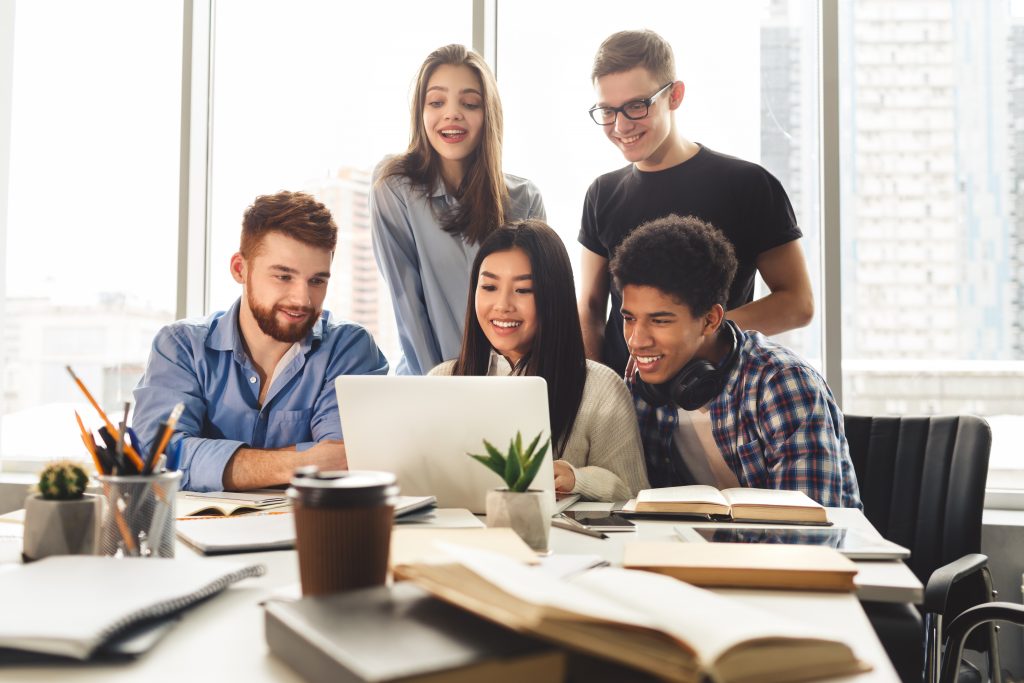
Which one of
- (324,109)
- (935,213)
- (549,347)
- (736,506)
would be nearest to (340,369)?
(549,347)

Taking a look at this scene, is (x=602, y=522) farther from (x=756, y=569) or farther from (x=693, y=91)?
(x=693, y=91)

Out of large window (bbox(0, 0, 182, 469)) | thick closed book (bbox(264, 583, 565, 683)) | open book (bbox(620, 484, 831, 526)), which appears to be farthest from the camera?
large window (bbox(0, 0, 182, 469))

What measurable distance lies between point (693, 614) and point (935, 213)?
8.33 ft

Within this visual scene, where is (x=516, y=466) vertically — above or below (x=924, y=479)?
above

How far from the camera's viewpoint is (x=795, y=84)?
9.29ft

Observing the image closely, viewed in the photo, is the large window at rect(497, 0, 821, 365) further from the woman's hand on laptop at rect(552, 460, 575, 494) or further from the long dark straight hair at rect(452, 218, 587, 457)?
the woman's hand on laptop at rect(552, 460, 575, 494)

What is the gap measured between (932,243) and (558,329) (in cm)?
150

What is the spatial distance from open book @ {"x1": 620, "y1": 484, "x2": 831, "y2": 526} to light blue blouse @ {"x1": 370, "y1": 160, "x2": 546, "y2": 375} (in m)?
1.14

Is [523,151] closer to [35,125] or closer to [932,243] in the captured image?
[932,243]

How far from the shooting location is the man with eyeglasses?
7.81ft

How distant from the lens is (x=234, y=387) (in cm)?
201

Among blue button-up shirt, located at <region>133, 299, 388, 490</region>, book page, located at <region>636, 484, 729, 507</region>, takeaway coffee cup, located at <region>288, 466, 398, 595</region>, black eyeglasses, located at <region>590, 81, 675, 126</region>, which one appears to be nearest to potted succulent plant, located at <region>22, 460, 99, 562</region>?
takeaway coffee cup, located at <region>288, 466, 398, 595</region>

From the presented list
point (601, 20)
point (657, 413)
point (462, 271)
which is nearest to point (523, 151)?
point (601, 20)

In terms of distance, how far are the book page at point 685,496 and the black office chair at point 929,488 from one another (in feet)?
1.84
